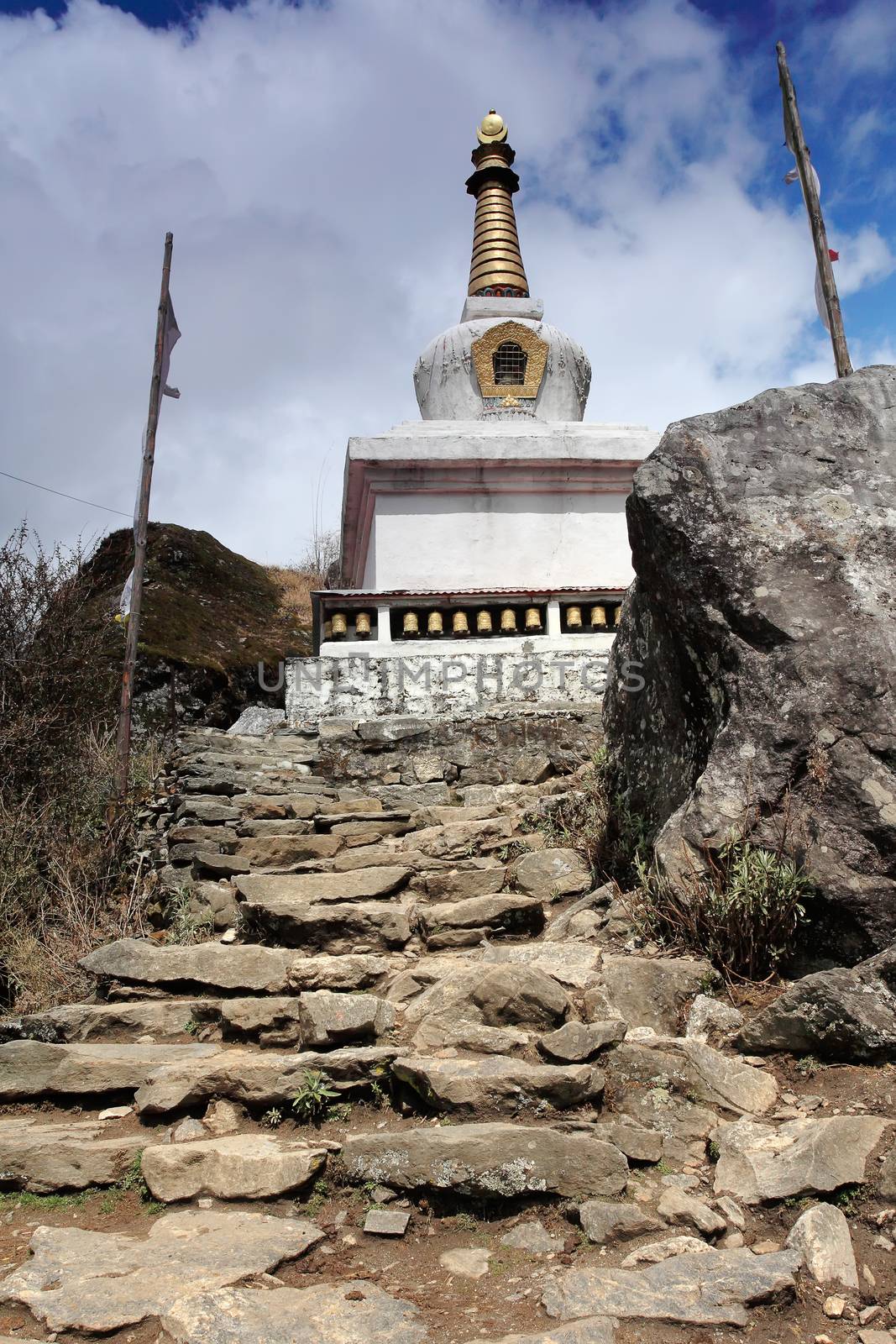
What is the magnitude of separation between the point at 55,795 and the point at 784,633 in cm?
575

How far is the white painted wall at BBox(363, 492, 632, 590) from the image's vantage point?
13.2 metres

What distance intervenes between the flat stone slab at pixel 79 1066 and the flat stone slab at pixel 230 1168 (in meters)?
0.66

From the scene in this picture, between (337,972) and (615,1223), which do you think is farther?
(337,972)

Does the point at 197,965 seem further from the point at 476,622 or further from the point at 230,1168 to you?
the point at 476,622

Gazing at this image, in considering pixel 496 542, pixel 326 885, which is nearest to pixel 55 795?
pixel 326 885

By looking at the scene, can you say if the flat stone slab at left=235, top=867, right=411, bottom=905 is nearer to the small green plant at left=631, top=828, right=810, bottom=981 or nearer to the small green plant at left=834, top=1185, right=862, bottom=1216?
the small green plant at left=631, top=828, right=810, bottom=981

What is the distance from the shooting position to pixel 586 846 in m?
6.39

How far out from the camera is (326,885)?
5.88m

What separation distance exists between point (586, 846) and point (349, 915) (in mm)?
1730

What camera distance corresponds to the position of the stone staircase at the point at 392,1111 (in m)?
2.94

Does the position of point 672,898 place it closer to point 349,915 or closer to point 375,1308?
point 349,915

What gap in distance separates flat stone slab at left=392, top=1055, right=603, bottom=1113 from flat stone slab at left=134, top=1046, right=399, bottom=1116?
0.34 m

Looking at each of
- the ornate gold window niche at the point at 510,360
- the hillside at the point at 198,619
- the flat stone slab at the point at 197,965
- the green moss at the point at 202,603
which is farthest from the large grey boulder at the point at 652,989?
the ornate gold window niche at the point at 510,360

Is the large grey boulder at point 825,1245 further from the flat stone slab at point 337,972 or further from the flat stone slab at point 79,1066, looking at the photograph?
the flat stone slab at point 79,1066
